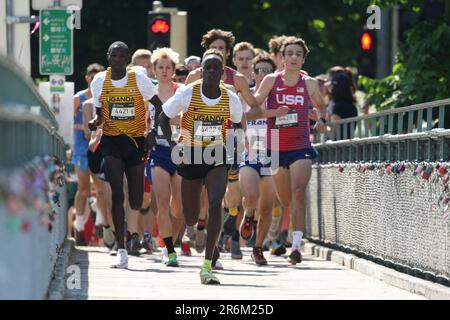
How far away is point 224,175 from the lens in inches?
541

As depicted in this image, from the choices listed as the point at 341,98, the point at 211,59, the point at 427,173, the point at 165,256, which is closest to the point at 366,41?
the point at 341,98

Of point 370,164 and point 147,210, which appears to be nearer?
point 370,164

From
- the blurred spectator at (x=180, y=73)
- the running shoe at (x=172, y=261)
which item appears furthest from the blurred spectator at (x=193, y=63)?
the running shoe at (x=172, y=261)

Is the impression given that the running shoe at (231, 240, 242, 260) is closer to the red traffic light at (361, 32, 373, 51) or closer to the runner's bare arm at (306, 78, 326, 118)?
the runner's bare arm at (306, 78, 326, 118)

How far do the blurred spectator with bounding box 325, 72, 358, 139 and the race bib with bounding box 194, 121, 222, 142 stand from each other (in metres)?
6.67

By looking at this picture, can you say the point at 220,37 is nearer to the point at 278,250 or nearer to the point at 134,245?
the point at 134,245

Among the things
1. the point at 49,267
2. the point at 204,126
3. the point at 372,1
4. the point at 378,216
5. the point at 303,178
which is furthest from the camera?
the point at 372,1

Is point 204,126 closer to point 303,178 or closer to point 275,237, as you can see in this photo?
point 303,178

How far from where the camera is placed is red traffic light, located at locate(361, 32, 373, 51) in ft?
79.3

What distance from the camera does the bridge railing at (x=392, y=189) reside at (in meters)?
12.6

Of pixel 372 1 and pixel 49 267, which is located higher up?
pixel 372 1

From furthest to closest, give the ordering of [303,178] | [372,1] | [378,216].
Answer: [372,1], [303,178], [378,216]

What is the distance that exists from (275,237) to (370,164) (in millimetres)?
3591

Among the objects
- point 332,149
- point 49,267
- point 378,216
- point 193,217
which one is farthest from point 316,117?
point 49,267
